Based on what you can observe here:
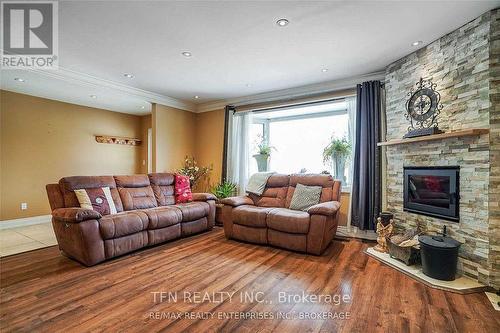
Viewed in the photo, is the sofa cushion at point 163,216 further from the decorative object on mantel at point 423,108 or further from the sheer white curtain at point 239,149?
the decorative object on mantel at point 423,108

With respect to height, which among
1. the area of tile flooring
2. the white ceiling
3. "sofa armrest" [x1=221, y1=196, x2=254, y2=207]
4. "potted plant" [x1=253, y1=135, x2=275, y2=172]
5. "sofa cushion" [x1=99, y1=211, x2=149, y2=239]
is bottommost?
the area of tile flooring

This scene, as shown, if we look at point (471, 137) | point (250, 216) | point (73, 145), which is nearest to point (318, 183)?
point (250, 216)

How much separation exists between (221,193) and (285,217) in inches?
75.9

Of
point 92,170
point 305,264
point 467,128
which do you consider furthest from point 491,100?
point 92,170

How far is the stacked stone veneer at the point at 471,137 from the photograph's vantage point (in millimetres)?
2223

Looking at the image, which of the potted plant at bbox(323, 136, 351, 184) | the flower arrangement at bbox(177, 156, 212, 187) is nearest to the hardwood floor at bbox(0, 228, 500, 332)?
the potted plant at bbox(323, 136, 351, 184)

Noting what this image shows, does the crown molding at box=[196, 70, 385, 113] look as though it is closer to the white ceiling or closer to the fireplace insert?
the white ceiling

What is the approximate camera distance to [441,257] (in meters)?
2.30

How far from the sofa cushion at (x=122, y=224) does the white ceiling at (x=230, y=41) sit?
2037 mm

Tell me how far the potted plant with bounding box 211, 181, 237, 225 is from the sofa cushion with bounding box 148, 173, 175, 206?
871 millimetres

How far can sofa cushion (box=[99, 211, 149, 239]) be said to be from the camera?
9.34ft

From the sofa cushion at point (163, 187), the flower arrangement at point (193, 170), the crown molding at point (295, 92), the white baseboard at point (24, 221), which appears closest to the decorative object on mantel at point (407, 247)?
the crown molding at point (295, 92)

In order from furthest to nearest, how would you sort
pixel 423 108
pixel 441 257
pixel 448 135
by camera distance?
pixel 423 108
pixel 448 135
pixel 441 257

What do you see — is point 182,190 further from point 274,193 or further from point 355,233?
point 355,233
